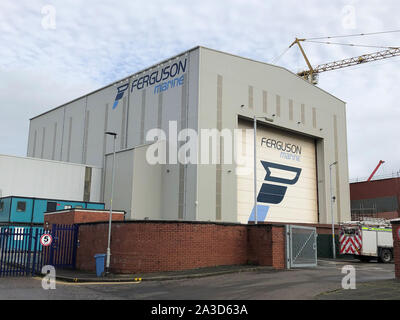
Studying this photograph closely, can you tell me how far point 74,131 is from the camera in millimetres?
50000

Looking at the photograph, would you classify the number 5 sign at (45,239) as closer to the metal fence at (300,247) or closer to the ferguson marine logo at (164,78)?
the metal fence at (300,247)

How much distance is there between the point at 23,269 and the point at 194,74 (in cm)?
2123

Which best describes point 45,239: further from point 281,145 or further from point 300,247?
point 281,145

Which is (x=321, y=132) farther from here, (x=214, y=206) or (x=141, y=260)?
(x=141, y=260)

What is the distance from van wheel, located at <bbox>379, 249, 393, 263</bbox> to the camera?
1200 inches

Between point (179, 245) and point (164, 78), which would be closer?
point (179, 245)

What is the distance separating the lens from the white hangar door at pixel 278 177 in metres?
37.7

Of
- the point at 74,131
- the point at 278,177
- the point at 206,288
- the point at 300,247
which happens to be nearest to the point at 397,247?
the point at 300,247

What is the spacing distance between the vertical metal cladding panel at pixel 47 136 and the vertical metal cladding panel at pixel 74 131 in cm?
150

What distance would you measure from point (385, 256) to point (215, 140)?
15496 millimetres

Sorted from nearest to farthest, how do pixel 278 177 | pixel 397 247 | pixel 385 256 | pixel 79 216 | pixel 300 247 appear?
pixel 397 247, pixel 300 247, pixel 79 216, pixel 385 256, pixel 278 177

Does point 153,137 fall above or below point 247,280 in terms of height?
above

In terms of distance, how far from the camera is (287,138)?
44031 mm
